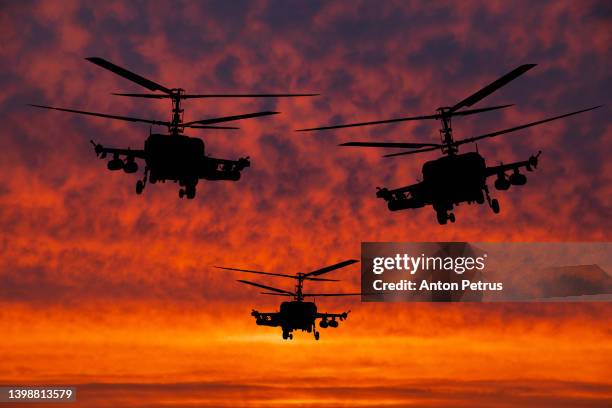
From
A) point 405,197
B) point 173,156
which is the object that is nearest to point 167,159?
point 173,156

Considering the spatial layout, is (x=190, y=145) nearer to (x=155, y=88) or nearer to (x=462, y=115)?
(x=155, y=88)

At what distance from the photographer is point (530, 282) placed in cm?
5609

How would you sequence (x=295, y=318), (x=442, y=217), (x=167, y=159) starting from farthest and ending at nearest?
1. (x=295, y=318)
2. (x=442, y=217)
3. (x=167, y=159)

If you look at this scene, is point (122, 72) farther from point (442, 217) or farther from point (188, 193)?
point (442, 217)

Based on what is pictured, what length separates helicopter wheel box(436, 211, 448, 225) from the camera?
161 ft

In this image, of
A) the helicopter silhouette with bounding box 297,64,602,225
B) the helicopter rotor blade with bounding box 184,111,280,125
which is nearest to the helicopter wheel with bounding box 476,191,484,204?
the helicopter silhouette with bounding box 297,64,602,225

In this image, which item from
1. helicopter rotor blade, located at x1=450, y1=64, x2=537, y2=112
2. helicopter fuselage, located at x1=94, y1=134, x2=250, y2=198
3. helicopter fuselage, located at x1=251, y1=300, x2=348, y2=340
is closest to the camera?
helicopter rotor blade, located at x1=450, y1=64, x2=537, y2=112

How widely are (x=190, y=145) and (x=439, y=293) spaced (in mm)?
18316

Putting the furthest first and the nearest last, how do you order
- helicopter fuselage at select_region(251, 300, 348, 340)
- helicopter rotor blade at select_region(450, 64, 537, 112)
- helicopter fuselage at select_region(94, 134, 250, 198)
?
1. helicopter fuselage at select_region(251, 300, 348, 340)
2. helicopter fuselage at select_region(94, 134, 250, 198)
3. helicopter rotor blade at select_region(450, 64, 537, 112)

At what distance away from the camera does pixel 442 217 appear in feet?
161

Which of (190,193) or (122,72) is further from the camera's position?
(190,193)

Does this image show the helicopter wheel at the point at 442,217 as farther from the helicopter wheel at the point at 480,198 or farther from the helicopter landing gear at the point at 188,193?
the helicopter landing gear at the point at 188,193

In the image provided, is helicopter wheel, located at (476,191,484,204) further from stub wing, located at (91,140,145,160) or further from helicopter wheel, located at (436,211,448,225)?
stub wing, located at (91,140,145,160)

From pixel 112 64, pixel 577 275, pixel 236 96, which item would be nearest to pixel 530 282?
pixel 577 275
